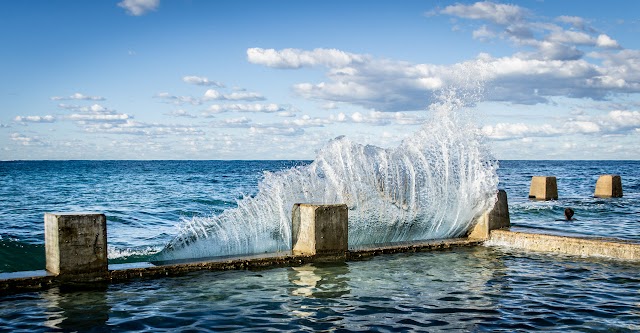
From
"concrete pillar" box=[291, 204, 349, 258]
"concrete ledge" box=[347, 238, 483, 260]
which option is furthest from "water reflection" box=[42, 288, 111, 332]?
"concrete ledge" box=[347, 238, 483, 260]

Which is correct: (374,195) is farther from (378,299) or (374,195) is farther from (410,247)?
(378,299)

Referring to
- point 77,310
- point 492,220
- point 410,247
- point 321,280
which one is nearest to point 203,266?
point 321,280

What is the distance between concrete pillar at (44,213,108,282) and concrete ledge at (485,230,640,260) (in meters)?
8.80

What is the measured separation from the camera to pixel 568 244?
13.7m

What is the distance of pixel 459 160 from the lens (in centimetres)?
1705

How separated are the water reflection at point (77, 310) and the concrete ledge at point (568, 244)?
9.04 metres

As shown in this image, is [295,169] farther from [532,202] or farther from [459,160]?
[532,202]

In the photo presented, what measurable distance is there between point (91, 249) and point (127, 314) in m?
2.16

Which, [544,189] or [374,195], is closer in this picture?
[374,195]

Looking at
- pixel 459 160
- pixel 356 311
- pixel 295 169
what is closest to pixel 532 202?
pixel 459 160

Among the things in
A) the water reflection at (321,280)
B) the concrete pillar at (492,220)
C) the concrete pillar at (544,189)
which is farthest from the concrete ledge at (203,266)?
the concrete pillar at (544,189)

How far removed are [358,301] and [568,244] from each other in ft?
21.2

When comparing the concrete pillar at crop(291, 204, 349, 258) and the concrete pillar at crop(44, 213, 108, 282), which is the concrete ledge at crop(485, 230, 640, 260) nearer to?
the concrete pillar at crop(291, 204, 349, 258)

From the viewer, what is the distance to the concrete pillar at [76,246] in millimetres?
9953
